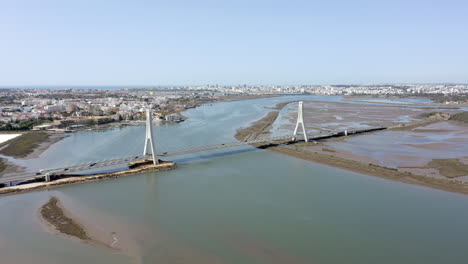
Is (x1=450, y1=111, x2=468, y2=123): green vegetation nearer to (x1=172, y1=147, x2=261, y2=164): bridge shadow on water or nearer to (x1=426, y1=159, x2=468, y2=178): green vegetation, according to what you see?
(x1=426, y1=159, x2=468, y2=178): green vegetation

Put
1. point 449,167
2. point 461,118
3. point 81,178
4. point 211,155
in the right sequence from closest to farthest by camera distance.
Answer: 1. point 81,178
2. point 449,167
3. point 211,155
4. point 461,118

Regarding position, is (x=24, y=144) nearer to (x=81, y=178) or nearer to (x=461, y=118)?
(x=81, y=178)

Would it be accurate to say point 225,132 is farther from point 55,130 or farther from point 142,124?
point 55,130

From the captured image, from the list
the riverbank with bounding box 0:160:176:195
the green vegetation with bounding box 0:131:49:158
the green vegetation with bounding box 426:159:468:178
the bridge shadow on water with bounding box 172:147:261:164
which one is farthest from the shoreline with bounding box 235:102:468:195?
the green vegetation with bounding box 0:131:49:158

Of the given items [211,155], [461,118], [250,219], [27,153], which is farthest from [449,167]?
[27,153]

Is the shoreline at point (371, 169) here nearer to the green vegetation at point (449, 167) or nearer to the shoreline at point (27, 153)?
the green vegetation at point (449, 167)

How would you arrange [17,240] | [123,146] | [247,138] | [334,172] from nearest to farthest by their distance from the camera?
[17,240] → [334,172] → [123,146] → [247,138]

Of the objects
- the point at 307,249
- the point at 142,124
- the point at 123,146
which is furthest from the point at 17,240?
the point at 142,124
